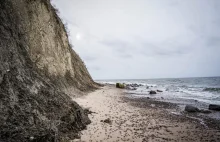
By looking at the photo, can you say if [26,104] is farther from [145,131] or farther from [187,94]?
[187,94]

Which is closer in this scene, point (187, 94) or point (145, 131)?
point (145, 131)

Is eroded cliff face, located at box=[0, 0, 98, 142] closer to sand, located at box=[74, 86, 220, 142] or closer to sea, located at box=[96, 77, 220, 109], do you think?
sand, located at box=[74, 86, 220, 142]

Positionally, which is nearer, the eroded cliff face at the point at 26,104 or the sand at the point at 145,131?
the eroded cliff face at the point at 26,104

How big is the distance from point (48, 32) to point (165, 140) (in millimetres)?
18328

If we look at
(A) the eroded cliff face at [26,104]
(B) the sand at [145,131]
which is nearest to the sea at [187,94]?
(B) the sand at [145,131]

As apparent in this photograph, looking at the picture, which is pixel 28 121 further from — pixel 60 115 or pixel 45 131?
pixel 60 115

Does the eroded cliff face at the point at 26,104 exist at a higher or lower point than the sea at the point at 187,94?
higher

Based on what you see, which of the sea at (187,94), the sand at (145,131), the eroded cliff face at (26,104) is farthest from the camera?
the sea at (187,94)

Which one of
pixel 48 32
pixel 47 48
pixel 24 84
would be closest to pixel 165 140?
pixel 24 84

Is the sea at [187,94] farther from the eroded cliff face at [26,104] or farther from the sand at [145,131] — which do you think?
the eroded cliff face at [26,104]

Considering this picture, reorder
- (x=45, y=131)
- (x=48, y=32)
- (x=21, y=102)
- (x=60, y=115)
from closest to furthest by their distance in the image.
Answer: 1. (x=45, y=131)
2. (x=21, y=102)
3. (x=60, y=115)
4. (x=48, y=32)

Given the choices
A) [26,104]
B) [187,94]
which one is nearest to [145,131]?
[26,104]

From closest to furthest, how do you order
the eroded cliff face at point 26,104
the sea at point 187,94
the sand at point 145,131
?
the eroded cliff face at point 26,104 < the sand at point 145,131 < the sea at point 187,94

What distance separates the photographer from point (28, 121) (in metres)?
6.82
